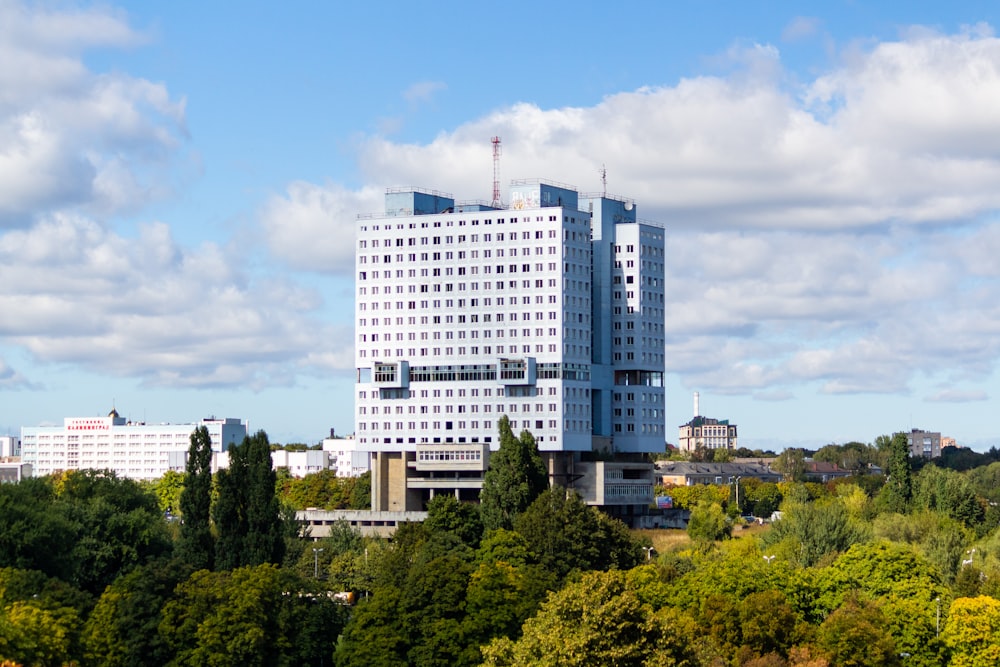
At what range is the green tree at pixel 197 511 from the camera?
137 meters

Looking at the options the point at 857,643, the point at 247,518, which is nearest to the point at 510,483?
the point at 247,518

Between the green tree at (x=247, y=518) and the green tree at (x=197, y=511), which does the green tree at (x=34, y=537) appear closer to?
the green tree at (x=197, y=511)

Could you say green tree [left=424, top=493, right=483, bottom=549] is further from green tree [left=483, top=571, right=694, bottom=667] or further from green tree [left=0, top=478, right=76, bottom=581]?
green tree [left=483, top=571, right=694, bottom=667]

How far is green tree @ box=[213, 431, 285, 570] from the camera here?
455 ft

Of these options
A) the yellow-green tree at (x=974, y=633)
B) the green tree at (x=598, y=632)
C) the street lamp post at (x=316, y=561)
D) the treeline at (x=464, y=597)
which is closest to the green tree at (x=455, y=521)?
the treeline at (x=464, y=597)

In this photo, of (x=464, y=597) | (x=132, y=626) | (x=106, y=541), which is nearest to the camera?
(x=132, y=626)

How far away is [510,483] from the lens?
554ft

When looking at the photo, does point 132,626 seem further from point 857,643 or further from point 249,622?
point 857,643

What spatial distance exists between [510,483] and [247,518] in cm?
3677

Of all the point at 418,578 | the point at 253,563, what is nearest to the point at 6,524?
the point at 253,563

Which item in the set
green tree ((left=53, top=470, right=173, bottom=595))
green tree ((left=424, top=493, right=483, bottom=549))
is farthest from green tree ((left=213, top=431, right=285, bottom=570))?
green tree ((left=424, top=493, right=483, bottom=549))

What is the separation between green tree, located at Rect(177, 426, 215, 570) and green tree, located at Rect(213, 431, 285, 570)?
1.09 m

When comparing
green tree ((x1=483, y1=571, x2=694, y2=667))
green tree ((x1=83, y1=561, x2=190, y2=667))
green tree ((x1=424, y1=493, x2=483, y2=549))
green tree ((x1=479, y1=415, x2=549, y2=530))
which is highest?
green tree ((x1=479, y1=415, x2=549, y2=530))

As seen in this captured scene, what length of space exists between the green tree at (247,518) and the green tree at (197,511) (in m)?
1.09
